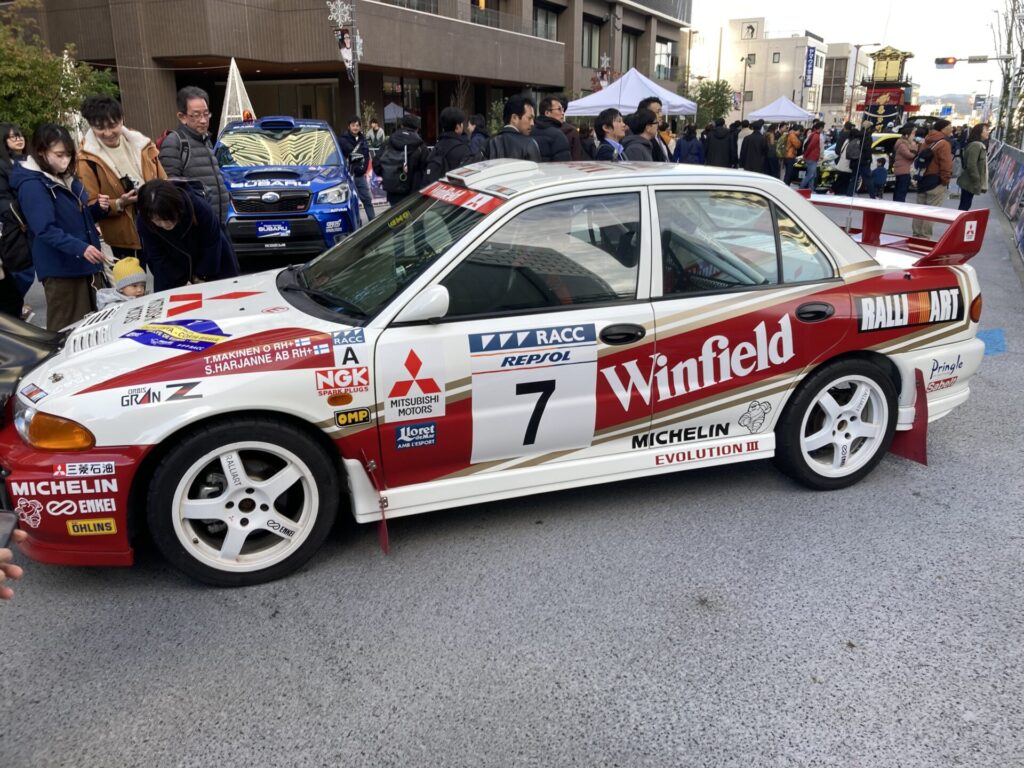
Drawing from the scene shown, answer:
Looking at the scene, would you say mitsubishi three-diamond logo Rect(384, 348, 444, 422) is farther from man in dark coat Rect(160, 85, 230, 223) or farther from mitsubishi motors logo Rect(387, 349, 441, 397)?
man in dark coat Rect(160, 85, 230, 223)

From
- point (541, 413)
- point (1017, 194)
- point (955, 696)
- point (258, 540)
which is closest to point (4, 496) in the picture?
point (258, 540)

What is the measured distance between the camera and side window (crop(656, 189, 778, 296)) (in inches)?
149

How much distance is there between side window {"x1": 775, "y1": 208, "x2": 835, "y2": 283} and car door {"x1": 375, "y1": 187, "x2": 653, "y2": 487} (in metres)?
0.77

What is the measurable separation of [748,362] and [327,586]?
7.21 ft

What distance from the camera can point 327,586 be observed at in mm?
3363

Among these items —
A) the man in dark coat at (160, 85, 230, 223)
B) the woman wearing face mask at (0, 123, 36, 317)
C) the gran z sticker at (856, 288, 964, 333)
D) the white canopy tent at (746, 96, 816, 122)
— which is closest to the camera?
the gran z sticker at (856, 288, 964, 333)

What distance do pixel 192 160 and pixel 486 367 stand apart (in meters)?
4.27

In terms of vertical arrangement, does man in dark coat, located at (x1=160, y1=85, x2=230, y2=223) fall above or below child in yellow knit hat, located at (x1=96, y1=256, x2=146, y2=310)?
above

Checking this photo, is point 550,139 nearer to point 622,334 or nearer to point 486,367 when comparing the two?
point 622,334

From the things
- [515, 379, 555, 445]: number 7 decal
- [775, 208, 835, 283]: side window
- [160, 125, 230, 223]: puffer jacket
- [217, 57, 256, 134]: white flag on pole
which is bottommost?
[515, 379, 555, 445]: number 7 decal

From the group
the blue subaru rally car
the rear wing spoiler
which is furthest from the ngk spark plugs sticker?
the blue subaru rally car

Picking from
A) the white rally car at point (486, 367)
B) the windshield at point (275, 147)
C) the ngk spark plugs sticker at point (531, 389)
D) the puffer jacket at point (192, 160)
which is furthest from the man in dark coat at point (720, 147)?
the ngk spark plugs sticker at point (531, 389)

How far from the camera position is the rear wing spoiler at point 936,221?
14.2ft

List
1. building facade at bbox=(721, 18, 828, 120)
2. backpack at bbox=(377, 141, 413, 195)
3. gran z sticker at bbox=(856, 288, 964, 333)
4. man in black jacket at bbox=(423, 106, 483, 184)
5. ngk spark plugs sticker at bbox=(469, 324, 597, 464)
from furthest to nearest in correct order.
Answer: building facade at bbox=(721, 18, 828, 120) < backpack at bbox=(377, 141, 413, 195) < man in black jacket at bbox=(423, 106, 483, 184) < gran z sticker at bbox=(856, 288, 964, 333) < ngk spark plugs sticker at bbox=(469, 324, 597, 464)
